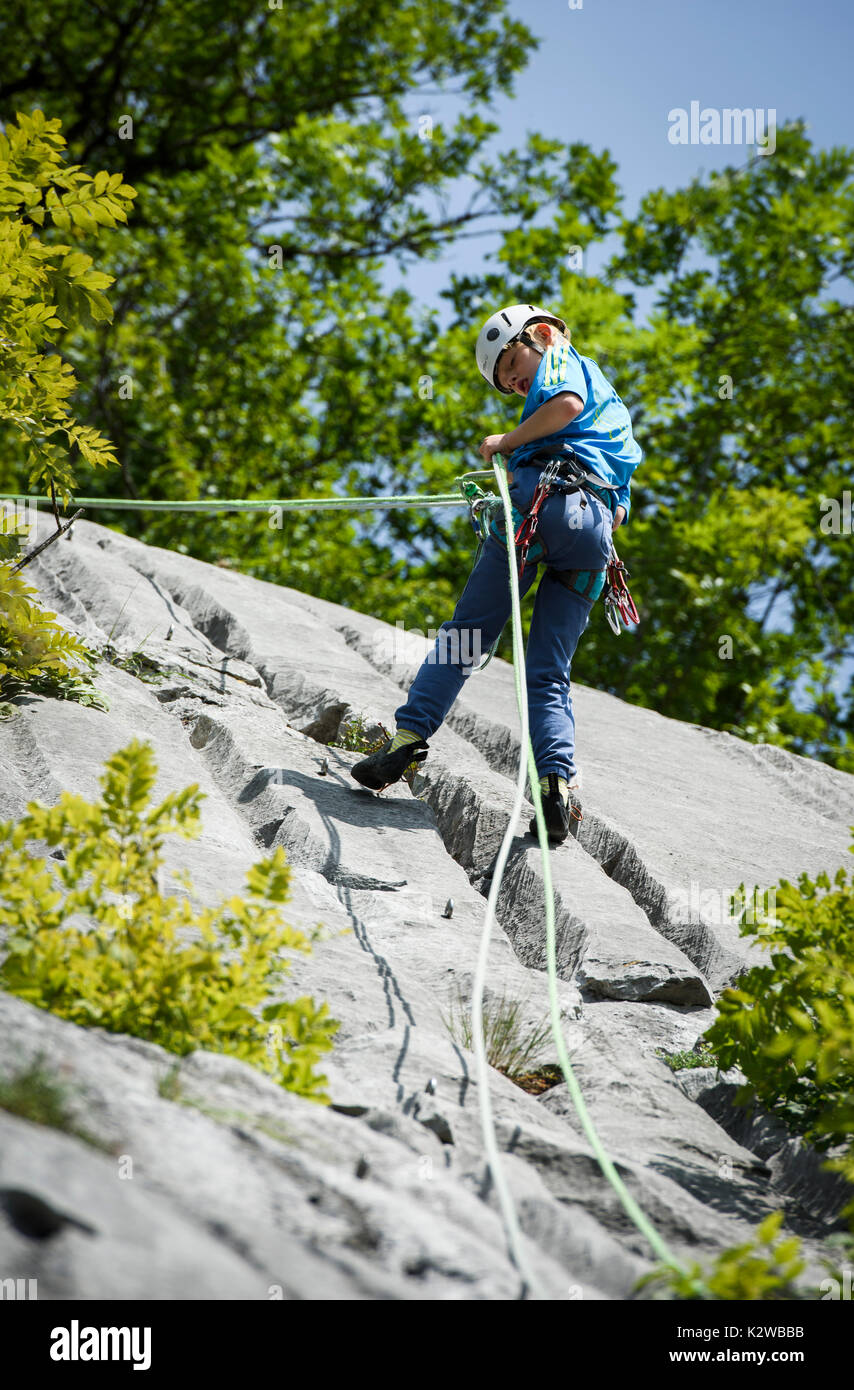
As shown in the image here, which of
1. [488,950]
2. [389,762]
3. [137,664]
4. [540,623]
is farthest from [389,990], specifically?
[137,664]

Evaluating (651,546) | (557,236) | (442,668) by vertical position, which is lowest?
(442,668)

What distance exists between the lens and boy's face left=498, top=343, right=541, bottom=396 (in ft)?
13.9

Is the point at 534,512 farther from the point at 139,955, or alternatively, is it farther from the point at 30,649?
the point at 139,955

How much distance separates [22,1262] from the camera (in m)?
1.33

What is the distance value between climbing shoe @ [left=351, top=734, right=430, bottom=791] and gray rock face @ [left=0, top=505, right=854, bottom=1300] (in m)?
0.11

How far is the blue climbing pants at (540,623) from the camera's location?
4.12m

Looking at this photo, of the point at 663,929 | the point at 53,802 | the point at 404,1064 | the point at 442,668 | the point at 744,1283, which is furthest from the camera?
the point at 442,668

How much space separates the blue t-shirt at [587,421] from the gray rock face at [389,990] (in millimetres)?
1354

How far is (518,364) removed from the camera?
4.26 m

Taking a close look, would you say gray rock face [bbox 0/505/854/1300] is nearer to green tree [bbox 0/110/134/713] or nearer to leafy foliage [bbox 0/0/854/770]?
green tree [bbox 0/110/134/713]

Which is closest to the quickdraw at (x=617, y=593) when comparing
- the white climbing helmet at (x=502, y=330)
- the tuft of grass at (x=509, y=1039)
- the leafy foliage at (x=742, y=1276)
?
the white climbing helmet at (x=502, y=330)

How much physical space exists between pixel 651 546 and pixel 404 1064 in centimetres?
1152

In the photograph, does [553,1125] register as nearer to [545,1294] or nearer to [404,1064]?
[404,1064]

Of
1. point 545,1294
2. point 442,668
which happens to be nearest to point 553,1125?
point 545,1294
